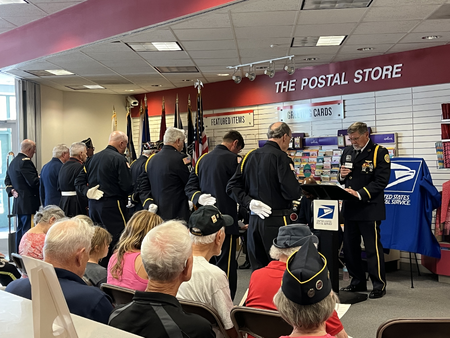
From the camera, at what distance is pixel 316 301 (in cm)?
139

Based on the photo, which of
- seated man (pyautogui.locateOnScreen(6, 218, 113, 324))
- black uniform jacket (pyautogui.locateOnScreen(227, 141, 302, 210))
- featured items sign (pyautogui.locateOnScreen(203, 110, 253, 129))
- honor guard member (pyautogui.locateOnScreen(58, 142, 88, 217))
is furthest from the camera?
featured items sign (pyautogui.locateOnScreen(203, 110, 253, 129))

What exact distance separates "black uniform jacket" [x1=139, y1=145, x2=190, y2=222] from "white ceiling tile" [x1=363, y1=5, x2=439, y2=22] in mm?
2515

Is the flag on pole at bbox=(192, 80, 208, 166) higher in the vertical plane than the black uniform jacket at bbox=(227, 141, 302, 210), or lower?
higher

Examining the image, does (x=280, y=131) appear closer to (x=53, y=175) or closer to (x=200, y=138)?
(x=53, y=175)

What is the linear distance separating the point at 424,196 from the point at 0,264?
4.71 metres

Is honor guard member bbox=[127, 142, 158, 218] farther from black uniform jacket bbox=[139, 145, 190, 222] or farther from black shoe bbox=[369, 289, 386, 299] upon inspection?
black shoe bbox=[369, 289, 386, 299]

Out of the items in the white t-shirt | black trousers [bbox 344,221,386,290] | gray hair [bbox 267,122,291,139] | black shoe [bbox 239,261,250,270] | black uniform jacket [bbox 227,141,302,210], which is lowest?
black shoe [bbox 239,261,250,270]

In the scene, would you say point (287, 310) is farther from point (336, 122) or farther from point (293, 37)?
point (336, 122)

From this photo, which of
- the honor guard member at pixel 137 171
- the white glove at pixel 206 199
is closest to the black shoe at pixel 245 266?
the honor guard member at pixel 137 171

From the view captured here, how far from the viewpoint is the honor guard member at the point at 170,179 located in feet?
16.8

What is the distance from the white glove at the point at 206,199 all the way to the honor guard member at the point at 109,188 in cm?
113

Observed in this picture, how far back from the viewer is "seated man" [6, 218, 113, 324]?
1937 millimetres

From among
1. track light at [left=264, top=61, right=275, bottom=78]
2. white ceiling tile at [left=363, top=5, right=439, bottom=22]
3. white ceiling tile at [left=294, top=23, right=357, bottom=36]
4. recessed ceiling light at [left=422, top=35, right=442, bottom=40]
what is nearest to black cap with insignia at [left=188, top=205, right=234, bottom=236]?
white ceiling tile at [left=363, top=5, right=439, bottom=22]

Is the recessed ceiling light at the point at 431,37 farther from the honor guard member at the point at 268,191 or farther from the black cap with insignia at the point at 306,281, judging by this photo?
the black cap with insignia at the point at 306,281
